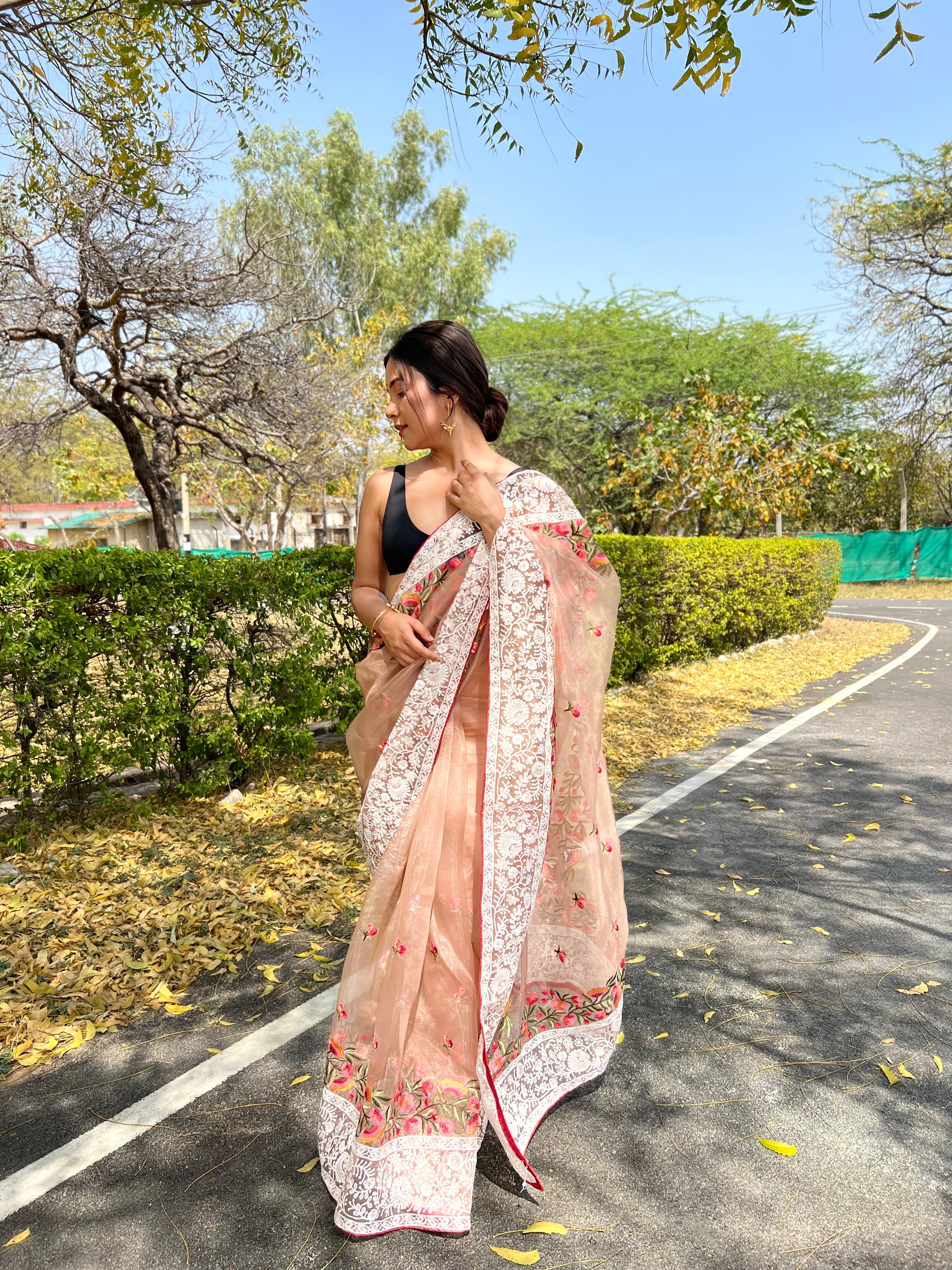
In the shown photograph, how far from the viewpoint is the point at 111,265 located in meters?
8.62

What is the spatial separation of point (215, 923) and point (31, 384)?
419 inches

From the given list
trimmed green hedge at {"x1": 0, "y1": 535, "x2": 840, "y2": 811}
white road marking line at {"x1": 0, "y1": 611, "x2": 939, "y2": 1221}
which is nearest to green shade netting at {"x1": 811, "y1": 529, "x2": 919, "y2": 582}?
trimmed green hedge at {"x1": 0, "y1": 535, "x2": 840, "y2": 811}

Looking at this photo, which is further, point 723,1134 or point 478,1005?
point 723,1134

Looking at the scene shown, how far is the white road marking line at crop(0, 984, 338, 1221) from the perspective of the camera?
7.11ft

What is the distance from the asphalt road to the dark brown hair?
2.07 m

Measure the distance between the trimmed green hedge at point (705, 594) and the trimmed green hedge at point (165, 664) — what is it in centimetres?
370

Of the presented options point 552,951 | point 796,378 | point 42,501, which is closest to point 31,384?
point 552,951

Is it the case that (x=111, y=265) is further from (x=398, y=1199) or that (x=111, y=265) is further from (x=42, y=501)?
(x=42, y=501)

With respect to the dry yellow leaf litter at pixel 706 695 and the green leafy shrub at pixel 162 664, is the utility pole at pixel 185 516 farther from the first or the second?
the green leafy shrub at pixel 162 664

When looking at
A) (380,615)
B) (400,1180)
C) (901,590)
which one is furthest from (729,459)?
(901,590)

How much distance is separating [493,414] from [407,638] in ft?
2.33

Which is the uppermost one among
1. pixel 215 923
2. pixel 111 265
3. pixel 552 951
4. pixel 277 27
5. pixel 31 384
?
pixel 277 27

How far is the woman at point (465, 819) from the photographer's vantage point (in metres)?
2.03

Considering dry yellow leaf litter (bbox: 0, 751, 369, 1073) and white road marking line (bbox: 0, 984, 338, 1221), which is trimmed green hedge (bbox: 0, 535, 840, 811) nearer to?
dry yellow leaf litter (bbox: 0, 751, 369, 1073)
